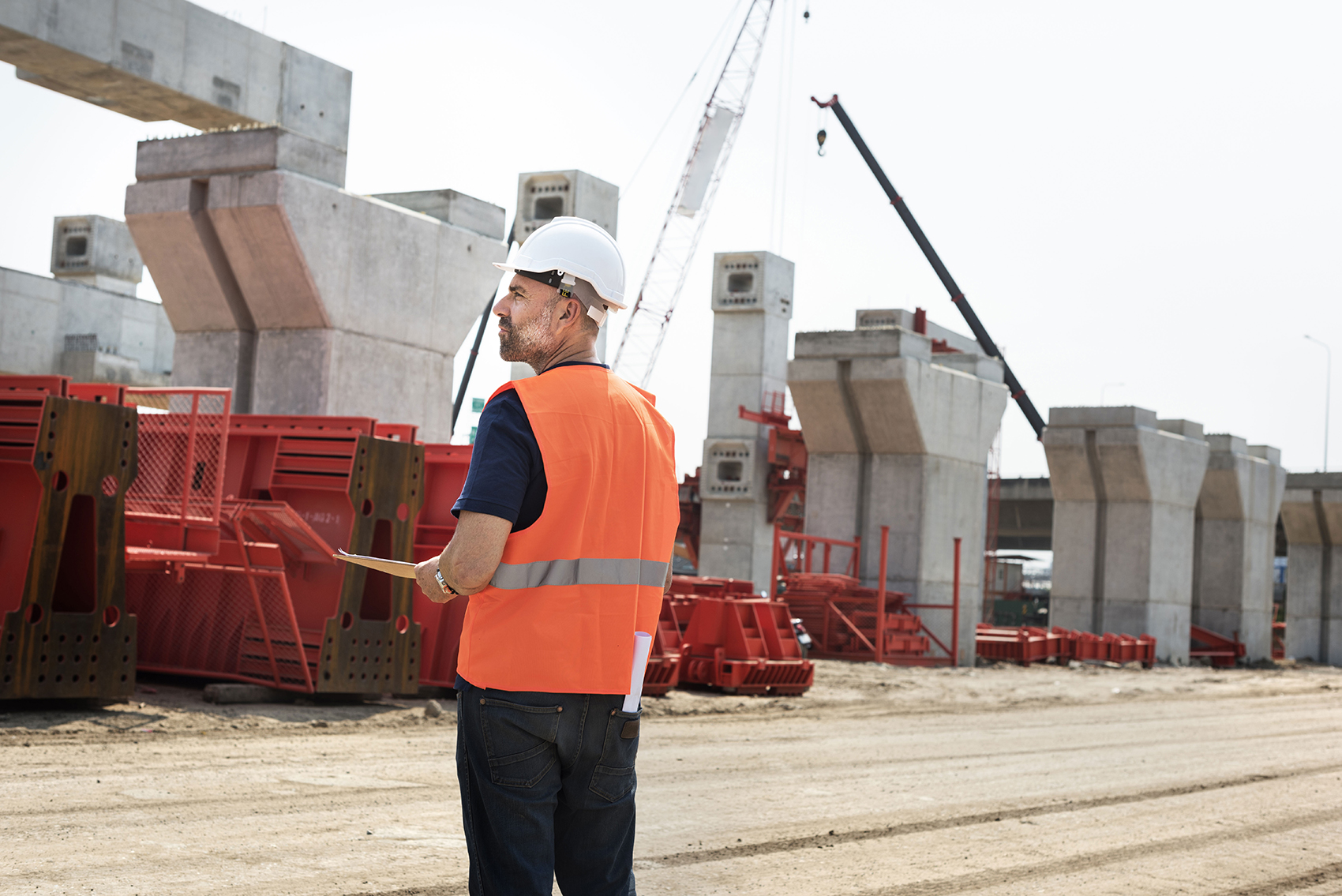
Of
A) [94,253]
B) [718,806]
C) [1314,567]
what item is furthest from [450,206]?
[1314,567]

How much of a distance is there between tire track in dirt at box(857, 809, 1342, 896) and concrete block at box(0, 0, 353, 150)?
40.1 ft

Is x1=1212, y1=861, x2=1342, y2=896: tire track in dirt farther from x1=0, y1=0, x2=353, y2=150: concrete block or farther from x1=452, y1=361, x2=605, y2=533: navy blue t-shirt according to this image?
x1=0, y1=0, x2=353, y2=150: concrete block

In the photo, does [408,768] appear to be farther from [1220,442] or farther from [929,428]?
[1220,442]

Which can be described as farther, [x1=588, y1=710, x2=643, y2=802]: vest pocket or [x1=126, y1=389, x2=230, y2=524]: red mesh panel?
[x1=126, y1=389, x2=230, y2=524]: red mesh panel

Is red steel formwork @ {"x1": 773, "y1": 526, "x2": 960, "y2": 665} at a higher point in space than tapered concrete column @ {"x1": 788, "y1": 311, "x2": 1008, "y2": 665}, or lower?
lower

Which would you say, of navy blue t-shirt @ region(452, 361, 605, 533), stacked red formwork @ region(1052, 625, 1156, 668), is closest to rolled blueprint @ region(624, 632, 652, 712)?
navy blue t-shirt @ region(452, 361, 605, 533)

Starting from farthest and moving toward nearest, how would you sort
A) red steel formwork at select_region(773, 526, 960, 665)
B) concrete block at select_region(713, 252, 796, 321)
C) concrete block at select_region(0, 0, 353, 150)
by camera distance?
1. concrete block at select_region(713, 252, 796, 321)
2. red steel formwork at select_region(773, 526, 960, 665)
3. concrete block at select_region(0, 0, 353, 150)

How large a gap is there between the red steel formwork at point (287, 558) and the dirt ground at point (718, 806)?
17.5 inches

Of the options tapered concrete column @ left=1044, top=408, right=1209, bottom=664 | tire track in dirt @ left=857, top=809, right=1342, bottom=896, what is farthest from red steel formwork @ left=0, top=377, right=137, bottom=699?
tapered concrete column @ left=1044, top=408, right=1209, bottom=664

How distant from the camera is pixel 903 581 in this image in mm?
27734

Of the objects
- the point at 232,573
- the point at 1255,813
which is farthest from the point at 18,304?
the point at 1255,813

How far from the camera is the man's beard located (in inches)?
131

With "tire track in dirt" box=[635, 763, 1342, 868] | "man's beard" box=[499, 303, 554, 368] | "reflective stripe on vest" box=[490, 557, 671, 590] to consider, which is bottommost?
"tire track in dirt" box=[635, 763, 1342, 868]

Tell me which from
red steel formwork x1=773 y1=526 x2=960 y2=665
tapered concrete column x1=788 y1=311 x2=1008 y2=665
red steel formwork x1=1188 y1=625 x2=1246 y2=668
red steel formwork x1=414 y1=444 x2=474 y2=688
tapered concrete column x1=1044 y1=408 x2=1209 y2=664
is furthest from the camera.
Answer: red steel formwork x1=1188 y1=625 x2=1246 y2=668
